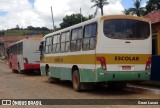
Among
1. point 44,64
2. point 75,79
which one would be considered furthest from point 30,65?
point 75,79

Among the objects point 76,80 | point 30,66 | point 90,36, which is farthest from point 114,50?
point 30,66

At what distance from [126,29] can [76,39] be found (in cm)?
251

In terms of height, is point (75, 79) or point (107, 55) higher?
point (107, 55)

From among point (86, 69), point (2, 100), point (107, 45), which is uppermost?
point (107, 45)

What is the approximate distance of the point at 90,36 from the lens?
47.3ft

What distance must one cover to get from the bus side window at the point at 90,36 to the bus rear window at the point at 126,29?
1.57 feet

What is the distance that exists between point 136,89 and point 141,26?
2.59 m

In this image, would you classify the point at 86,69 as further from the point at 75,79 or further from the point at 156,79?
the point at 156,79

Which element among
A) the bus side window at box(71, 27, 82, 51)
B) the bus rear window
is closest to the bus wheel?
the bus side window at box(71, 27, 82, 51)

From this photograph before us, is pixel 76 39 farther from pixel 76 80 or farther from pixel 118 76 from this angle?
pixel 118 76

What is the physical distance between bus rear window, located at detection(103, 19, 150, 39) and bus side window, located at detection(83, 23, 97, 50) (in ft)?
1.57

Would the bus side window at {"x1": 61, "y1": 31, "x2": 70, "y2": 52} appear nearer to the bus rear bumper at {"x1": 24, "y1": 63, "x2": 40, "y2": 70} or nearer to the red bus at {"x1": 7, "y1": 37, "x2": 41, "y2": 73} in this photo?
the red bus at {"x1": 7, "y1": 37, "x2": 41, "y2": 73}

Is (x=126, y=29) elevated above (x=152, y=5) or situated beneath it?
situated beneath

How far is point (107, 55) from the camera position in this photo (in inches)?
542
